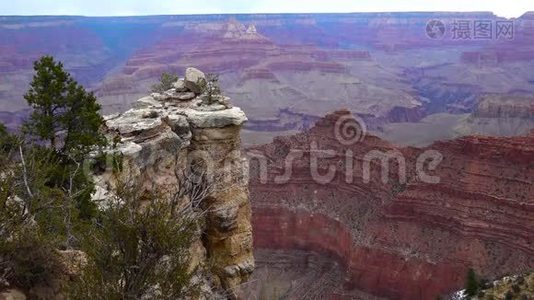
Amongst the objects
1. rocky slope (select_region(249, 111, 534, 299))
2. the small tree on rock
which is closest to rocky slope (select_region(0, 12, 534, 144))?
rocky slope (select_region(249, 111, 534, 299))

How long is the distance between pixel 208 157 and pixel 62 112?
5995mm

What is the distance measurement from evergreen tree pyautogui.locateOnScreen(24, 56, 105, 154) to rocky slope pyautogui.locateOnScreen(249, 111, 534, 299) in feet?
92.5

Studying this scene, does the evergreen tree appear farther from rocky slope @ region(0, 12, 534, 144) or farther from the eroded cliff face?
rocky slope @ region(0, 12, 534, 144)

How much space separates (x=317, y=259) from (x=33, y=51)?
14359cm

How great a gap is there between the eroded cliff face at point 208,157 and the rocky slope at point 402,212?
68.3 feet

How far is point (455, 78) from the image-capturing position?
551ft

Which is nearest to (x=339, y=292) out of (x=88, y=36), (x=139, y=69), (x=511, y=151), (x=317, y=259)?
(x=317, y=259)

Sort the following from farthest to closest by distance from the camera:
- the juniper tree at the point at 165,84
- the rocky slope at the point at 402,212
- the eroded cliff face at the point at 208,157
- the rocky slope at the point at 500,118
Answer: the rocky slope at the point at 500,118, the rocky slope at the point at 402,212, the juniper tree at the point at 165,84, the eroded cliff face at the point at 208,157

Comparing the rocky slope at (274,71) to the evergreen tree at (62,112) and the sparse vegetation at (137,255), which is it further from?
the sparse vegetation at (137,255)

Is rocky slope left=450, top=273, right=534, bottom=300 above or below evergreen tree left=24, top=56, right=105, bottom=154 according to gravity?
below

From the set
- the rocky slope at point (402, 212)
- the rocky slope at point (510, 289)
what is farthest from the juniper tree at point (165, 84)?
the rocky slope at point (510, 289)

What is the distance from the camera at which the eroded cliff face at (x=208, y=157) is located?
1983 centimetres

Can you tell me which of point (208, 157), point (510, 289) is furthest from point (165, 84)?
point (510, 289)

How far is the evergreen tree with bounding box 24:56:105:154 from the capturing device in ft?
56.7
